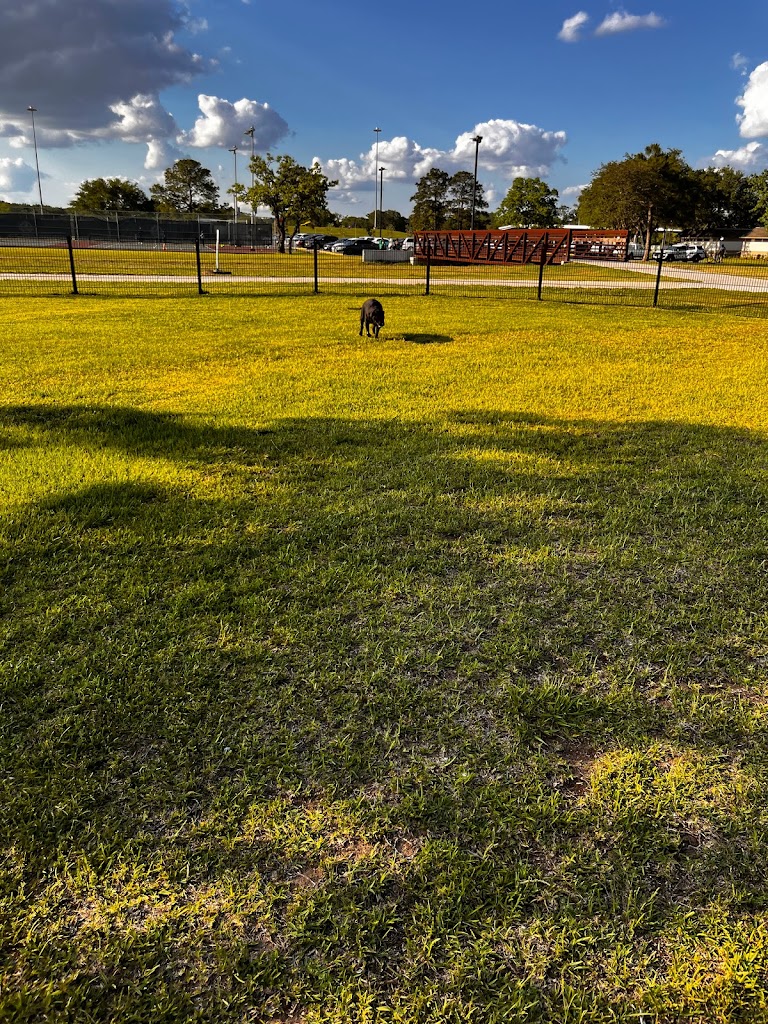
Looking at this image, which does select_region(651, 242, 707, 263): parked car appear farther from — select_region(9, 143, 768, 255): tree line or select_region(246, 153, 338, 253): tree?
select_region(246, 153, 338, 253): tree

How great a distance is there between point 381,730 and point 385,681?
0.90 ft

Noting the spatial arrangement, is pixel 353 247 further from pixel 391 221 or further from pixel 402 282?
pixel 391 221

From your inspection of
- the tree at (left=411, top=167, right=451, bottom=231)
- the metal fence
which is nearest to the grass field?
the metal fence

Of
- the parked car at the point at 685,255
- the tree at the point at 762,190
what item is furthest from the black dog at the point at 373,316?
the parked car at the point at 685,255

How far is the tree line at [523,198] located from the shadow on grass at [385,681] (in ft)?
120

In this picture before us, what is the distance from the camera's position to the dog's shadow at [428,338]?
1025cm

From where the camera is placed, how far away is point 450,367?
830 cm

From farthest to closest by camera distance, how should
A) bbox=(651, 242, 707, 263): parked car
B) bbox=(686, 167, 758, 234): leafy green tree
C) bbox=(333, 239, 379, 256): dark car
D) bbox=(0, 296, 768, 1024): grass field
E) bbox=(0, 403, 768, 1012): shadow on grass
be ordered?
bbox=(686, 167, 758, 234): leafy green tree → bbox=(333, 239, 379, 256): dark car → bbox=(651, 242, 707, 263): parked car → bbox=(0, 403, 768, 1012): shadow on grass → bbox=(0, 296, 768, 1024): grass field

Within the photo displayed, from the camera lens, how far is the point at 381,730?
7.44ft

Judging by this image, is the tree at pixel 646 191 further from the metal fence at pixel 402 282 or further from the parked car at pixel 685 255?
the metal fence at pixel 402 282

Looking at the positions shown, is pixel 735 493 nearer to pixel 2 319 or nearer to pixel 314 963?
pixel 314 963

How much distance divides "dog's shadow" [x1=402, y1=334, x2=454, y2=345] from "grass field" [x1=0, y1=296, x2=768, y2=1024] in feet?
17.5

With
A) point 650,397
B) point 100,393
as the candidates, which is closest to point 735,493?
point 650,397

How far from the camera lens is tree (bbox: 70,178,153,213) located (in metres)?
80.5
